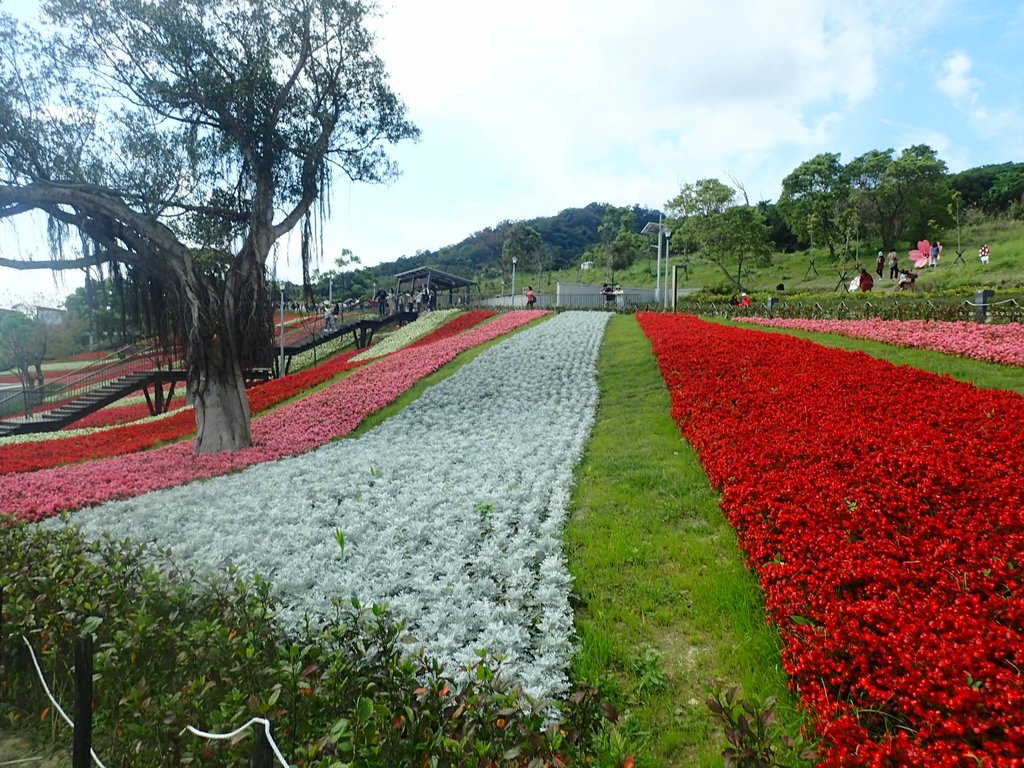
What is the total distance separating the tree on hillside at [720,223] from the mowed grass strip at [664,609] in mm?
46340

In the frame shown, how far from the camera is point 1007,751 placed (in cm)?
231

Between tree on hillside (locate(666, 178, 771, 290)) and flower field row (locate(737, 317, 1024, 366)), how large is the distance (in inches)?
1310

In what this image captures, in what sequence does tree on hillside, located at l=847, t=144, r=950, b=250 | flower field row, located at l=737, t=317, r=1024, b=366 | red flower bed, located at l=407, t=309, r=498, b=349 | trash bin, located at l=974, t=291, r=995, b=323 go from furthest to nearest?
tree on hillside, located at l=847, t=144, r=950, b=250, red flower bed, located at l=407, t=309, r=498, b=349, trash bin, located at l=974, t=291, r=995, b=323, flower field row, located at l=737, t=317, r=1024, b=366

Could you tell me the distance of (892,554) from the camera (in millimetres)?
3957

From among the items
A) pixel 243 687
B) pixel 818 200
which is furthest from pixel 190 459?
pixel 818 200

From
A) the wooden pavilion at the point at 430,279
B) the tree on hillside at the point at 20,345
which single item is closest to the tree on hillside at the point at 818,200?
the wooden pavilion at the point at 430,279

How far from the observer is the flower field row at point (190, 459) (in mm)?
8555

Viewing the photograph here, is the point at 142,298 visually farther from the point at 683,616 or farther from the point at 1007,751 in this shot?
the point at 1007,751

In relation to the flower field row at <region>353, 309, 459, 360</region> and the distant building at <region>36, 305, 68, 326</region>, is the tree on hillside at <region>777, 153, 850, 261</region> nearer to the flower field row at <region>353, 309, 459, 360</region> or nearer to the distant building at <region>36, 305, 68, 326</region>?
the flower field row at <region>353, 309, 459, 360</region>

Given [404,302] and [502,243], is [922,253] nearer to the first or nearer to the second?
[404,302]

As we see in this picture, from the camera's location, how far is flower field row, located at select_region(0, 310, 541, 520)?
28.1 feet

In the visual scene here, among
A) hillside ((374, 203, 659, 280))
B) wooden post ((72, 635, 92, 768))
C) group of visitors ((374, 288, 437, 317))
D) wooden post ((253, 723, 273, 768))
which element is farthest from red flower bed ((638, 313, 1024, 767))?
hillside ((374, 203, 659, 280))

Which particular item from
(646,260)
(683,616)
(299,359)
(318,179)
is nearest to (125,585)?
(683,616)

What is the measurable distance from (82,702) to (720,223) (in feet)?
175
